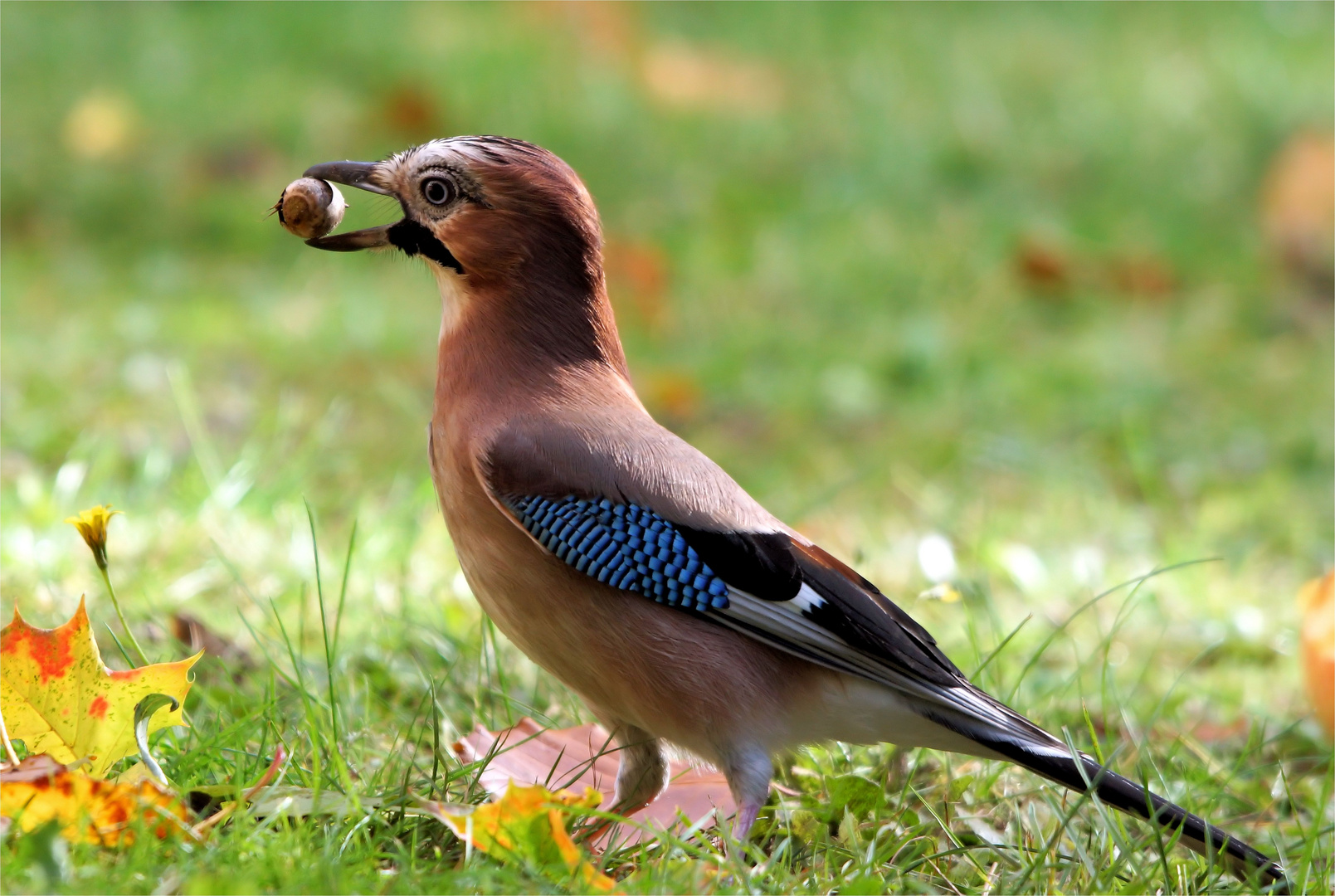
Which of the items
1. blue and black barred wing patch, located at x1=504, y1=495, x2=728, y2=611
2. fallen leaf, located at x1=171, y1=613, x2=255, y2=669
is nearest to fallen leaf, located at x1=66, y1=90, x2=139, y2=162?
fallen leaf, located at x1=171, y1=613, x2=255, y2=669

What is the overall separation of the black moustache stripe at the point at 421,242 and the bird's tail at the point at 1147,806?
1267 mm

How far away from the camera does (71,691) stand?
7.16 ft

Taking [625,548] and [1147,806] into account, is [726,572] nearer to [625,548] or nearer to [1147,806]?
[625,548]

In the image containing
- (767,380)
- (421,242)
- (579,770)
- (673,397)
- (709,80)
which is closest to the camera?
(579,770)

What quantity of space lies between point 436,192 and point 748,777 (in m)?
1.17

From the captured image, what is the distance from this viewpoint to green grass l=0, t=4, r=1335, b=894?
8.32ft

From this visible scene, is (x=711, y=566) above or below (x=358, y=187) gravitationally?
below

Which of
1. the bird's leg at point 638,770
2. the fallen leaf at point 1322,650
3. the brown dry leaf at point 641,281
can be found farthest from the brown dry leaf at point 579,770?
the brown dry leaf at point 641,281

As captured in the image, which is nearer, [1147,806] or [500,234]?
[1147,806]

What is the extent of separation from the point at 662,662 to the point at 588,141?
5301 millimetres

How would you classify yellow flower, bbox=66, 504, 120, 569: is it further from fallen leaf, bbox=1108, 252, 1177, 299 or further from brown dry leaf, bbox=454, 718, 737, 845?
fallen leaf, bbox=1108, 252, 1177, 299

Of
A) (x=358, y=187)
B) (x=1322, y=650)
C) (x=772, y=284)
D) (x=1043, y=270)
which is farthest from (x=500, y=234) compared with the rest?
(x=1043, y=270)

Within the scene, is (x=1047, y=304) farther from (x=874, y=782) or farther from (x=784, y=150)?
(x=874, y=782)

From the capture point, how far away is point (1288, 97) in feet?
25.7
